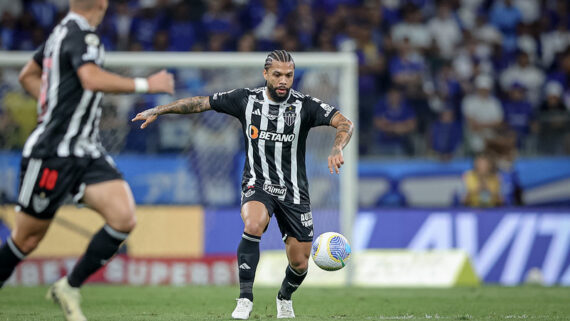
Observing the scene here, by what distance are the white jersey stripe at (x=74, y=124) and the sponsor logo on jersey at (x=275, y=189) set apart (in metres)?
2.10

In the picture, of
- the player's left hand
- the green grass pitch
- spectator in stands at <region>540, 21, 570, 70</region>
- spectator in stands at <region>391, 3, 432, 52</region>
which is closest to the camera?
the player's left hand

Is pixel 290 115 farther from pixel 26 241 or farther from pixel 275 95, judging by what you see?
pixel 26 241

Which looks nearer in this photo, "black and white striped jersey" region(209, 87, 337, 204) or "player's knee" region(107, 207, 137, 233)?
"player's knee" region(107, 207, 137, 233)

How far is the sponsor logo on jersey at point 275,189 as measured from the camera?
8.07 meters

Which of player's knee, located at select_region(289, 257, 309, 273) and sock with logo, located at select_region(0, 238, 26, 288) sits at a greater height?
sock with logo, located at select_region(0, 238, 26, 288)

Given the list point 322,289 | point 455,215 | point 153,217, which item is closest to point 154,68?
point 153,217

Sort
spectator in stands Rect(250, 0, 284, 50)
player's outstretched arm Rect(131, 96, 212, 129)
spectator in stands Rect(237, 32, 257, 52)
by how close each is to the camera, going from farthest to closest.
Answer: spectator in stands Rect(250, 0, 284, 50) < spectator in stands Rect(237, 32, 257, 52) < player's outstretched arm Rect(131, 96, 212, 129)

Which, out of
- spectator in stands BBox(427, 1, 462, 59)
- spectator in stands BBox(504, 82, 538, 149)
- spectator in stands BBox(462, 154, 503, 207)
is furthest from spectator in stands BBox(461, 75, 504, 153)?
spectator in stands BBox(462, 154, 503, 207)

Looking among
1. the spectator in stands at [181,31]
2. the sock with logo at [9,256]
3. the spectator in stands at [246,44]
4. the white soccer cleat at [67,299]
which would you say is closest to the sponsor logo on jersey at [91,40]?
the sock with logo at [9,256]

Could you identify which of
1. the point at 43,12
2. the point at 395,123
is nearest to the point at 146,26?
Answer: the point at 43,12

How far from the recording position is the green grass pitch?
335 inches

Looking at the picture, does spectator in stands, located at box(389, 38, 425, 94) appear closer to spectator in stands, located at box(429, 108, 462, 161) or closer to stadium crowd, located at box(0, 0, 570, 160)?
stadium crowd, located at box(0, 0, 570, 160)

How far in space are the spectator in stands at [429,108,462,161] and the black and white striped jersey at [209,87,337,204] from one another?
8470 millimetres

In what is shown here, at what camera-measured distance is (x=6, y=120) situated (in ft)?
45.8
